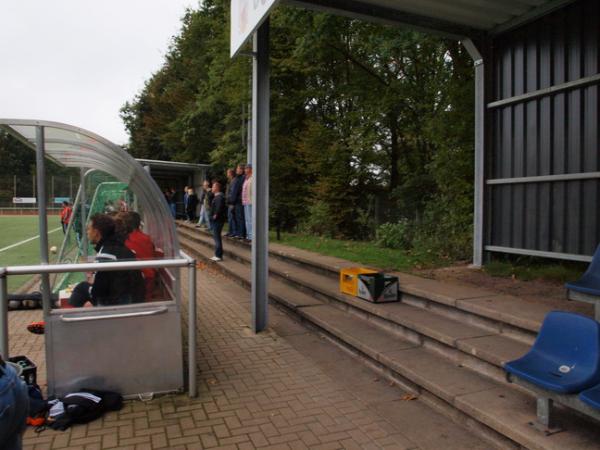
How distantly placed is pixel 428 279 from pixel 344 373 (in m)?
2.20

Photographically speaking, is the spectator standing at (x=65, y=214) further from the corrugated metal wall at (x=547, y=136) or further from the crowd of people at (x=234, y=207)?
the corrugated metal wall at (x=547, y=136)

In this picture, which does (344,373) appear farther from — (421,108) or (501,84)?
(421,108)

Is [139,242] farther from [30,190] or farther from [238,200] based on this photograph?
[238,200]

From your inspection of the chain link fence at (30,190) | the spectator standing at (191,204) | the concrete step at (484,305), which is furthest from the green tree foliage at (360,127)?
the chain link fence at (30,190)

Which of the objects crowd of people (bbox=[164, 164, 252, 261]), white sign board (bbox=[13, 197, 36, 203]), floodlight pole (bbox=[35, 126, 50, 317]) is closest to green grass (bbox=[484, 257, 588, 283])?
floodlight pole (bbox=[35, 126, 50, 317])

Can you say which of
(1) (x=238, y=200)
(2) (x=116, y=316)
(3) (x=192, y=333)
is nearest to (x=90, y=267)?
(2) (x=116, y=316)

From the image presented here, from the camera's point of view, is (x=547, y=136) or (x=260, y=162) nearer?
(x=260, y=162)

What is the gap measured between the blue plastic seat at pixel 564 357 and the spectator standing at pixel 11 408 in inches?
104

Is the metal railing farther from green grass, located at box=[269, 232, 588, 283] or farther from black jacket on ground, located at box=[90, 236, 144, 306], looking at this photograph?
green grass, located at box=[269, 232, 588, 283]

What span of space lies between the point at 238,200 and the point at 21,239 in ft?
44.8

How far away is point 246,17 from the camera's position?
16.7 feet

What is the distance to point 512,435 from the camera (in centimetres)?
292

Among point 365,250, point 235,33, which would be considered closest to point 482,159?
point 365,250

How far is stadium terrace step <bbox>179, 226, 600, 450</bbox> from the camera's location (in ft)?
9.83
